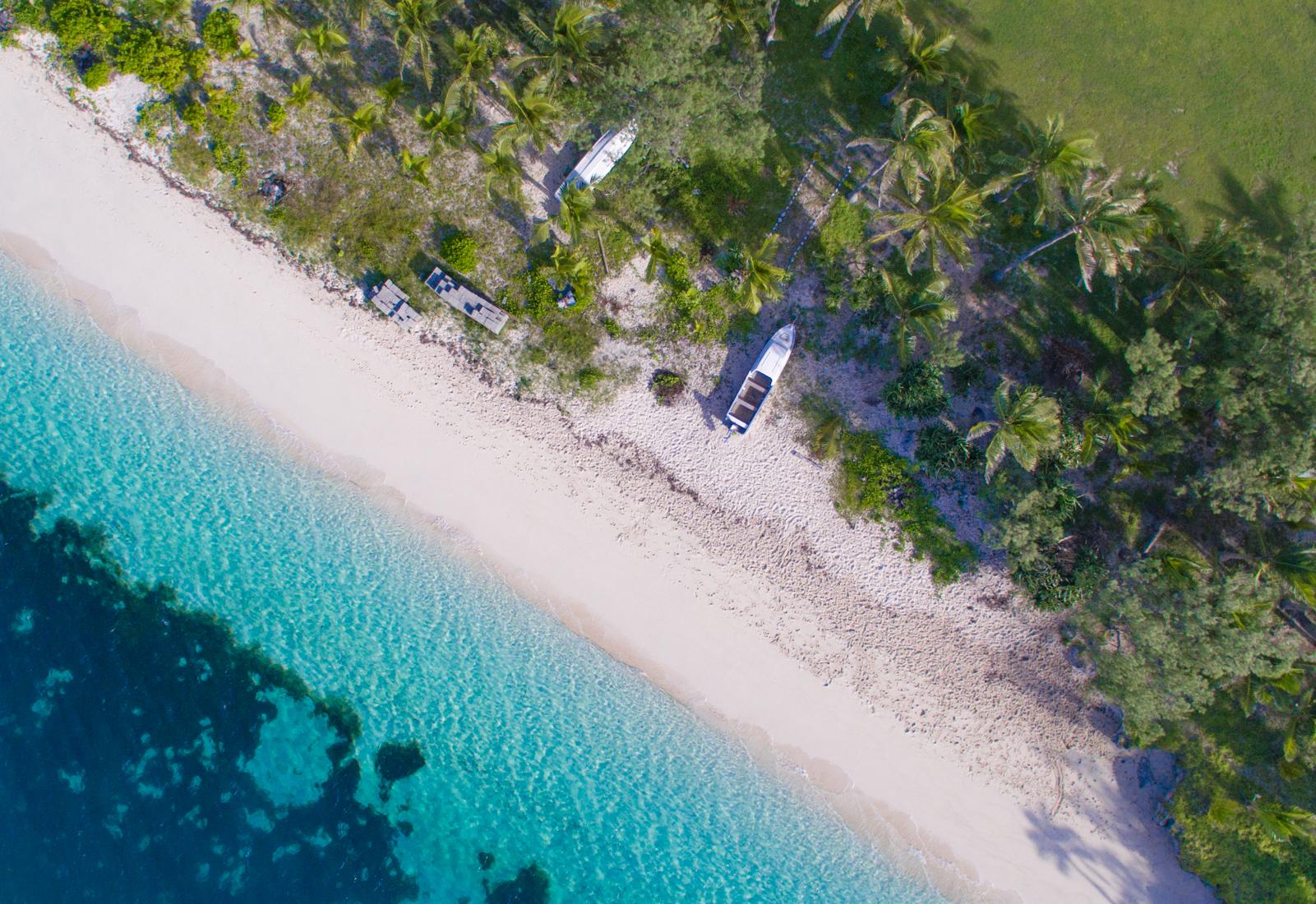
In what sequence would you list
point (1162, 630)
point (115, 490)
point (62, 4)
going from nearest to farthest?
1. point (1162, 630)
2. point (62, 4)
3. point (115, 490)

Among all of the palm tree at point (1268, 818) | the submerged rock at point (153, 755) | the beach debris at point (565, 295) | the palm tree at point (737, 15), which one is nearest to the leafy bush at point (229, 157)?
the beach debris at point (565, 295)

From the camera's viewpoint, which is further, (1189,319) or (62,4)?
(62,4)

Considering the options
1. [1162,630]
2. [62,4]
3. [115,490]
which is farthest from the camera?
[115,490]

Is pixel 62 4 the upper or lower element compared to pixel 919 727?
upper

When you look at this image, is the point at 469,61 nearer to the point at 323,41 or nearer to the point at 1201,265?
the point at 323,41

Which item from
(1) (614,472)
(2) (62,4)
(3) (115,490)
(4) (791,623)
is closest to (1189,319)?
(4) (791,623)

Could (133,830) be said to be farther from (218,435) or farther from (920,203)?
(920,203)

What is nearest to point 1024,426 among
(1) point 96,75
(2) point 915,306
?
(2) point 915,306
